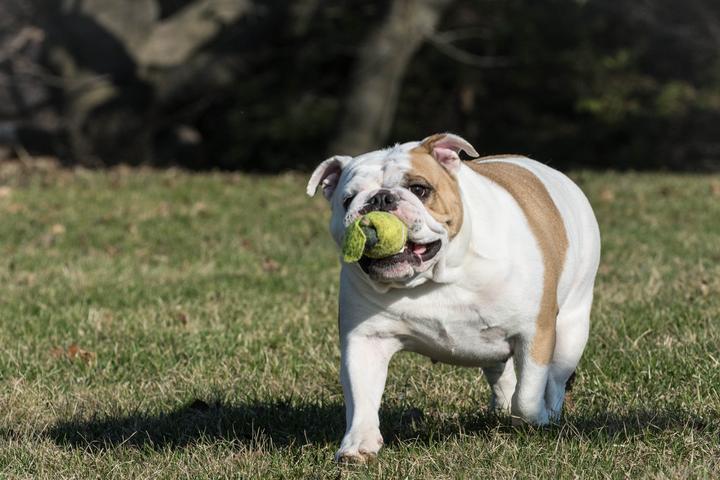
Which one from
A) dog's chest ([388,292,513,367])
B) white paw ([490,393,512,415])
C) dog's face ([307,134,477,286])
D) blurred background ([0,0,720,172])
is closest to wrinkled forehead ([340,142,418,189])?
dog's face ([307,134,477,286])

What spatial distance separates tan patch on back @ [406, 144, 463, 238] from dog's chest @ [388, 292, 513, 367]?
0.27 meters

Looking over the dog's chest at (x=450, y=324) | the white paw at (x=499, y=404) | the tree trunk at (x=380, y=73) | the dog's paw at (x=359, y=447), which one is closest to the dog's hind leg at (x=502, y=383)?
the white paw at (x=499, y=404)

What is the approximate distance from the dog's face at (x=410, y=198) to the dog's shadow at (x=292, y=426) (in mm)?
808

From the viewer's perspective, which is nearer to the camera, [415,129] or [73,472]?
[73,472]

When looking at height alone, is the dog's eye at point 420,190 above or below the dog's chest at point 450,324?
above

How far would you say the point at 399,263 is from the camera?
4090mm

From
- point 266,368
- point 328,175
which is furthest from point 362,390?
point 266,368

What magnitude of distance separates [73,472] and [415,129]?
631 inches

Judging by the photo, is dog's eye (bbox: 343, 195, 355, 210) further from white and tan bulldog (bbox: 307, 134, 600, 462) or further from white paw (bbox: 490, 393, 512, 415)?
white paw (bbox: 490, 393, 512, 415)

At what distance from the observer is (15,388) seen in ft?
18.6

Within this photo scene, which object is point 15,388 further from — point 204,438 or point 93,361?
point 204,438

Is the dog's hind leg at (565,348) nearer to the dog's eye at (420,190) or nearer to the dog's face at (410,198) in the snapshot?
the dog's face at (410,198)

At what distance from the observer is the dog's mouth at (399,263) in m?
4.09

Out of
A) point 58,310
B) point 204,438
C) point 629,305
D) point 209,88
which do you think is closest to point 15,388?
point 204,438
